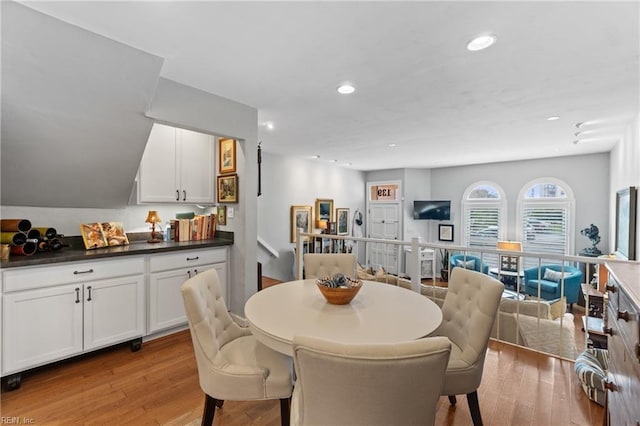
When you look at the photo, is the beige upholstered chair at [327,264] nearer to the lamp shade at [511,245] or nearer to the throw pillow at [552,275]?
the throw pillow at [552,275]

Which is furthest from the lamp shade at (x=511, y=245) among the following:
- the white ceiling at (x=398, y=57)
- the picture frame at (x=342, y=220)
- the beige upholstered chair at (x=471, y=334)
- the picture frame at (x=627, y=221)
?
the beige upholstered chair at (x=471, y=334)

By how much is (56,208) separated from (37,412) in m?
1.78

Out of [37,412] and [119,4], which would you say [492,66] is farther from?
[37,412]

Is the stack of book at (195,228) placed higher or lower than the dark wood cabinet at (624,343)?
higher

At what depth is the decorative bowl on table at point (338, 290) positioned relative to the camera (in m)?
1.69

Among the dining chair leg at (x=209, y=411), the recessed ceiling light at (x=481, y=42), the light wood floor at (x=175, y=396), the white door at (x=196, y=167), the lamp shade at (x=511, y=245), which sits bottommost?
the light wood floor at (x=175, y=396)

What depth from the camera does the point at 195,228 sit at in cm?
344

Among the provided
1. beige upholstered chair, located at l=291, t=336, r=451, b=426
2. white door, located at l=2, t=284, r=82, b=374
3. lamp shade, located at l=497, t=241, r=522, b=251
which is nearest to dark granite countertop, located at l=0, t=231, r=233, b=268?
white door, located at l=2, t=284, r=82, b=374

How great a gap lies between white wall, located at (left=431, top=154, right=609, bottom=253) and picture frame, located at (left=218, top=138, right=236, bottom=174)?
5974mm

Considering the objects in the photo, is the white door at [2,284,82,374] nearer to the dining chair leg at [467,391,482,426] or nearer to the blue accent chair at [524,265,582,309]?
the dining chair leg at [467,391,482,426]

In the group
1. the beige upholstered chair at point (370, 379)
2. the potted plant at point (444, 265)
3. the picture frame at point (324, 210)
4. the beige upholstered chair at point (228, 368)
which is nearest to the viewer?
the beige upholstered chair at point (370, 379)

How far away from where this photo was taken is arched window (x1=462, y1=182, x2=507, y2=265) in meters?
6.64

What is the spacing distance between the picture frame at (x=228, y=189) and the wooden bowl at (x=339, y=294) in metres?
1.88

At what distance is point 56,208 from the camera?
2.81 m
